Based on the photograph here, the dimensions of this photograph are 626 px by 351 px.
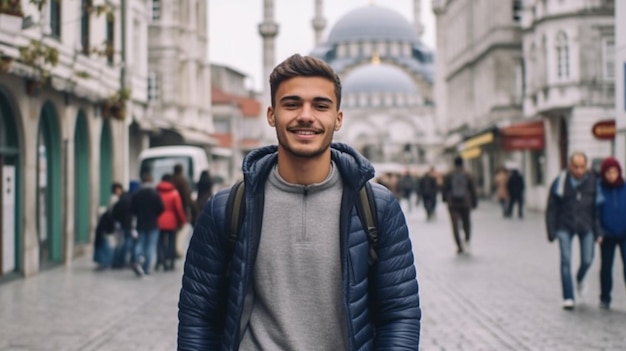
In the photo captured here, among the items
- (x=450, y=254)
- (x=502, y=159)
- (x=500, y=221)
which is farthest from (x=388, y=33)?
(x=450, y=254)

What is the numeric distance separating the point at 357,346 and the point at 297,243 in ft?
1.27

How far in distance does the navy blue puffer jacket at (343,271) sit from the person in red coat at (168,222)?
51.2ft

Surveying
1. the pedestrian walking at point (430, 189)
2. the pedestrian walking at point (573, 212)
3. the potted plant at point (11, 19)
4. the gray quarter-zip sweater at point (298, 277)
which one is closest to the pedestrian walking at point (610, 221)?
the pedestrian walking at point (573, 212)

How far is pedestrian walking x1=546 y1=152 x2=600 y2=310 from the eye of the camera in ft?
41.7

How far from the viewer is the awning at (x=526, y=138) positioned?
144 feet

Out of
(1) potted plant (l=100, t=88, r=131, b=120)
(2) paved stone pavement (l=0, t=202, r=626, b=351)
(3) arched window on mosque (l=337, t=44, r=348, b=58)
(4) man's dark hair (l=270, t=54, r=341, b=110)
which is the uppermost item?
(3) arched window on mosque (l=337, t=44, r=348, b=58)

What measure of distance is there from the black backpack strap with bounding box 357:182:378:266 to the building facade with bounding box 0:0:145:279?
9.10 metres

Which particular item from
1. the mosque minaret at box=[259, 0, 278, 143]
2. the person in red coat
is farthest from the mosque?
the person in red coat

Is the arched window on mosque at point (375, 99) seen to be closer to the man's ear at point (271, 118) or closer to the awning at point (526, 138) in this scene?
the awning at point (526, 138)

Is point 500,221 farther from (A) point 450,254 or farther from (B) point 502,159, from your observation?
(B) point 502,159

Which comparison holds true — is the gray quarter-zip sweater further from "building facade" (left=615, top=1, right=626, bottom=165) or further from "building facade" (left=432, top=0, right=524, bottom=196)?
"building facade" (left=432, top=0, right=524, bottom=196)

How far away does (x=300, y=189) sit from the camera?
3711 millimetres

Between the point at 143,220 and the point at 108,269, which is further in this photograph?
the point at 108,269

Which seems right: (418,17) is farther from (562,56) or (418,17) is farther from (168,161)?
(168,161)
